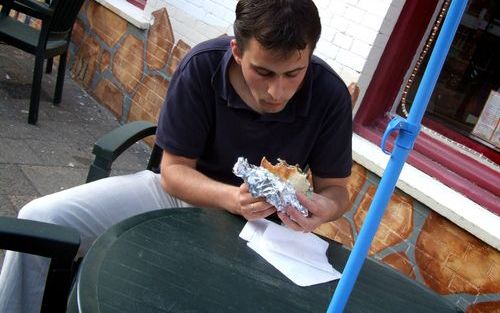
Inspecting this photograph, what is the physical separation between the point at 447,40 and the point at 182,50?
377 centimetres

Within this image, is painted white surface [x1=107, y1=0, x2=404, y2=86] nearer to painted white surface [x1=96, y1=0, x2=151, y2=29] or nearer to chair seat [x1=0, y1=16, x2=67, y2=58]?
painted white surface [x1=96, y1=0, x2=151, y2=29]

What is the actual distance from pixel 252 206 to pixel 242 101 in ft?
1.51

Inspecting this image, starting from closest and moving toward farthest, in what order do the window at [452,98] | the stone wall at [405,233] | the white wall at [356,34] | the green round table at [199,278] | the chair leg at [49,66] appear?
the green round table at [199,278] < the stone wall at [405,233] < the window at [452,98] < the white wall at [356,34] < the chair leg at [49,66]

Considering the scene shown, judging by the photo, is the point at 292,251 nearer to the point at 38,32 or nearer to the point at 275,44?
the point at 275,44

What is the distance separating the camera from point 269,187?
6.03ft

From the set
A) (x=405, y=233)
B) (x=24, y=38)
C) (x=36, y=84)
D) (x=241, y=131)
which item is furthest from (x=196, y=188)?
(x=24, y=38)

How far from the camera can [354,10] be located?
11.1 ft

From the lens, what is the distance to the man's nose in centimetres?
200

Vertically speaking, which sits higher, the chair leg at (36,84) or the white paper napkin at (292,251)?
the white paper napkin at (292,251)

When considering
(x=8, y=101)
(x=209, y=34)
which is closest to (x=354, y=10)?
(x=209, y=34)

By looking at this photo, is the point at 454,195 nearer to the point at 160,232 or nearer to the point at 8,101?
the point at 160,232

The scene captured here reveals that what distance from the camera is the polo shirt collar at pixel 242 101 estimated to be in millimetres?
2170

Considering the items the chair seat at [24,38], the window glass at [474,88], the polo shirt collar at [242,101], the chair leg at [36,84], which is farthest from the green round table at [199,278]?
the chair seat at [24,38]

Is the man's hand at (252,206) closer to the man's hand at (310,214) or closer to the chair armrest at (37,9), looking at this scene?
the man's hand at (310,214)
